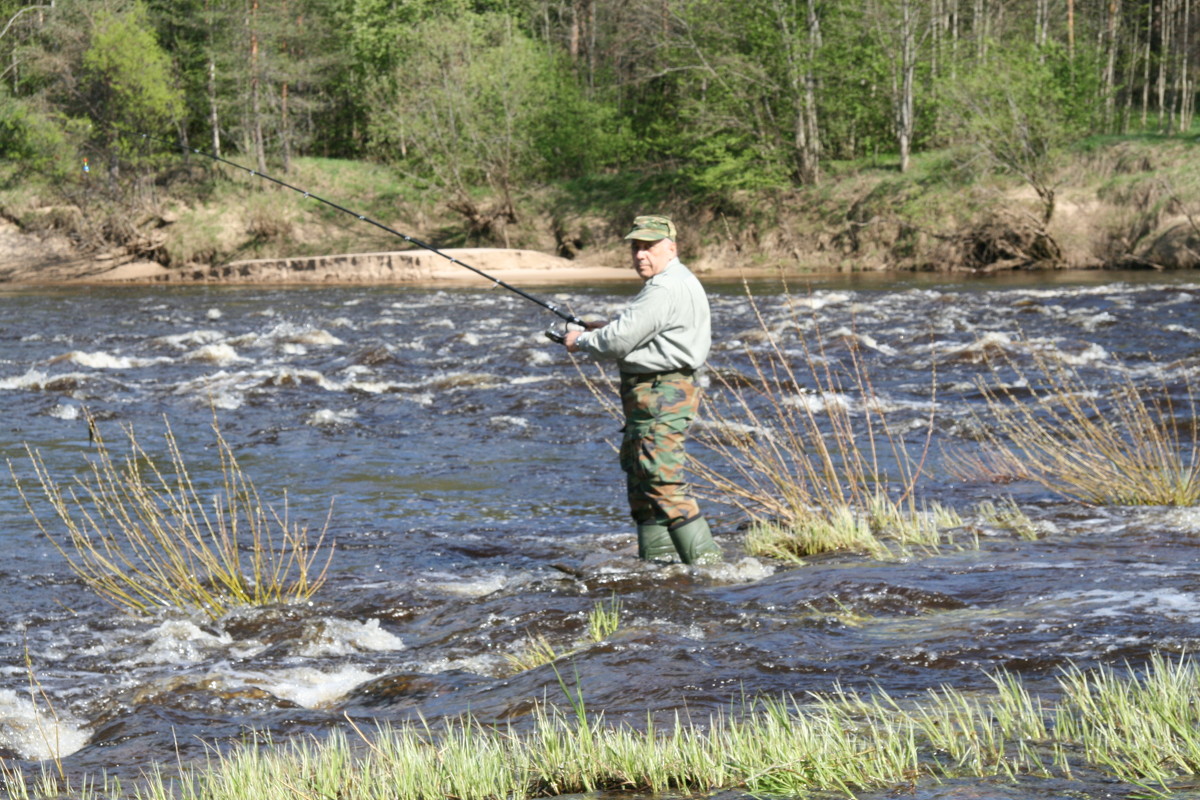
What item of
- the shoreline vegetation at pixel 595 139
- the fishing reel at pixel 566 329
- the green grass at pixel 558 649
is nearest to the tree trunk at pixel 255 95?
the shoreline vegetation at pixel 595 139

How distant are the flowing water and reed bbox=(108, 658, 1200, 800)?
282mm

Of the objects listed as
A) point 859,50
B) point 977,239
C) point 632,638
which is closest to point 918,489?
point 632,638

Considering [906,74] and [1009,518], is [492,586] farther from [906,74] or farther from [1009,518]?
[906,74]

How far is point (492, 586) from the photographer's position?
717 centimetres

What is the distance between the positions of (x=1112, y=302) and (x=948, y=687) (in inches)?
780

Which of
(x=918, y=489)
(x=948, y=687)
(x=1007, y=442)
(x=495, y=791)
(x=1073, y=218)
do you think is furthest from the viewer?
(x=1073, y=218)

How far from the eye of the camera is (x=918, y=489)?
9.40 meters

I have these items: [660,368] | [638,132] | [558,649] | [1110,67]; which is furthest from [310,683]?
[1110,67]

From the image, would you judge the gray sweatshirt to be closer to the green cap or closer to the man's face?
the man's face

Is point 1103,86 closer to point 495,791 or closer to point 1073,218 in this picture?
point 1073,218

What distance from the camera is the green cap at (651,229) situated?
6547 mm

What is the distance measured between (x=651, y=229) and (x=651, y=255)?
148 millimetres

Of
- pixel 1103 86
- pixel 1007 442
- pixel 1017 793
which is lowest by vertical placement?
pixel 1007 442

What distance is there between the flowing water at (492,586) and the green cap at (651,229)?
5.79ft
